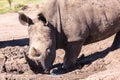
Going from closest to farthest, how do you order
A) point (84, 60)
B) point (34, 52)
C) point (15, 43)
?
point (34, 52) → point (84, 60) → point (15, 43)

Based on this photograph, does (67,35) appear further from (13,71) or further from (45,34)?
(13,71)

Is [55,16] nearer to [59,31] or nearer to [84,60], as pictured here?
[59,31]

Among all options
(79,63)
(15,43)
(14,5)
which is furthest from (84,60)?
(14,5)

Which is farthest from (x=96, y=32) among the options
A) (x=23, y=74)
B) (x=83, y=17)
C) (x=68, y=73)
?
(x=23, y=74)

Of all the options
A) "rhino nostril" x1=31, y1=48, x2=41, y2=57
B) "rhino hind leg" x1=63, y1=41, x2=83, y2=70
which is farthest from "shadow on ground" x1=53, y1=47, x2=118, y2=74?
"rhino nostril" x1=31, y1=48, x2=41, y2=57

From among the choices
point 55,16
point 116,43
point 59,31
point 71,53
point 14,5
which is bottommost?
point 14,5

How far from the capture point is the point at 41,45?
36.3ft

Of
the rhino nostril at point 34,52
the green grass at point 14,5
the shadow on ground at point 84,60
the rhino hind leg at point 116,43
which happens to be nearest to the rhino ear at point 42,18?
the rhino nostril at point 34,52

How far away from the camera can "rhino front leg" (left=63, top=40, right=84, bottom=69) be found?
11531mm

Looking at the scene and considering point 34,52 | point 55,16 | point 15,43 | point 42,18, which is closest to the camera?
point 34,52

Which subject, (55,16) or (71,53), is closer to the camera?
(55,16)

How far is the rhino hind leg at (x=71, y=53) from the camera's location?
11.5 m

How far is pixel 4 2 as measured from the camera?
27.6m

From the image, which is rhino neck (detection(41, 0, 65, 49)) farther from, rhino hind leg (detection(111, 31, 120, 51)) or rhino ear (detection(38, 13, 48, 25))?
rhino hind leg (detection(111, 31, 120, 51))
